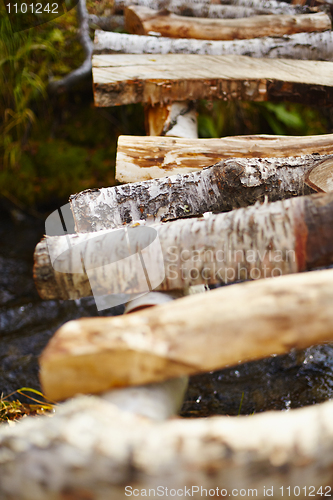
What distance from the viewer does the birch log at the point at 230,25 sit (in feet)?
8.28

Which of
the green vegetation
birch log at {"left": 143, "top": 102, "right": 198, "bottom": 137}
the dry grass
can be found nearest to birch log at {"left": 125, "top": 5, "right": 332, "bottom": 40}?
birch log at {"left": 143, "top": 102, "right": 198, "bottom": 137}

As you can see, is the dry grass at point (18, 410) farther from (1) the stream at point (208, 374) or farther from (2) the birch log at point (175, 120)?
(2) the birch log at point (175, 120)

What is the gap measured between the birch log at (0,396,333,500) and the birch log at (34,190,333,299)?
43 cm

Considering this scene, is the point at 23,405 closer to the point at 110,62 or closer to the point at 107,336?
the point at 107,336

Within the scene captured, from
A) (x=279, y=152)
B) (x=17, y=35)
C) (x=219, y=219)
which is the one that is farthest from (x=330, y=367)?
(x=17, y=35)

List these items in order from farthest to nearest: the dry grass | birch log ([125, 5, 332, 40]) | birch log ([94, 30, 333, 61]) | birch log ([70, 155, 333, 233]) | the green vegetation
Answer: the green vegetation → birch log ([125, 5, 332, 40]) → birch log ([94, 30, 333, 61]) → the dry grass → birch log ([70, 155, 333, 233])

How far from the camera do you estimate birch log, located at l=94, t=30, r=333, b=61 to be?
2.37 meters

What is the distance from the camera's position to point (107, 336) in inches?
28.2

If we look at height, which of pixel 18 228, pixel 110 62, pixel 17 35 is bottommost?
pixel 18 228

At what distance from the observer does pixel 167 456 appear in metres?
0.60

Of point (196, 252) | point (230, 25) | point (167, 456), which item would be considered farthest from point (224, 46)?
point (167, 456)

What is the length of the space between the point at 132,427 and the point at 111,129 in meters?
4.03

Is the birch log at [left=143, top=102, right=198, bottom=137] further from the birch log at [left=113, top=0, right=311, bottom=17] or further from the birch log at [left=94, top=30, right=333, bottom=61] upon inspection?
the birch log at [left=113, top=0, right=311, bottom=17]

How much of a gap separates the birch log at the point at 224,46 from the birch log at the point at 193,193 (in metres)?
1.35
